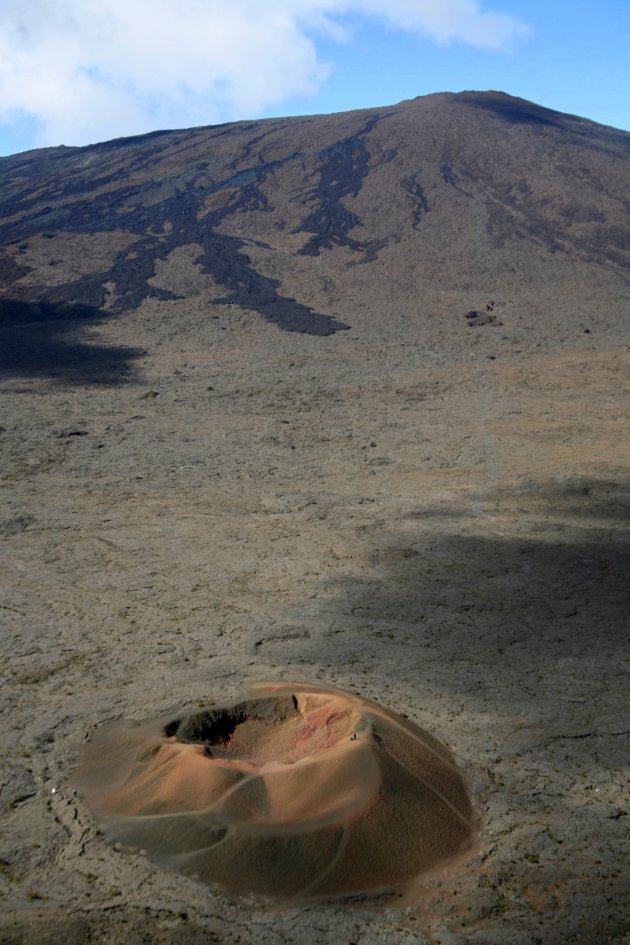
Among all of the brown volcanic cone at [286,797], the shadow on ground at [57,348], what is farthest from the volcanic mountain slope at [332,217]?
the brown volcanic cone at [286,797]

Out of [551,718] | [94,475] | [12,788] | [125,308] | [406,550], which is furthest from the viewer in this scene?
[125,308]

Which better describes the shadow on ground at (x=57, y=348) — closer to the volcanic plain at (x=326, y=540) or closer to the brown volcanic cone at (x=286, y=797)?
the volcanic plain at (x=326, y=540)

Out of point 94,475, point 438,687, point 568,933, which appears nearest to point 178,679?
point 438,687

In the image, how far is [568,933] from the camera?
2.62 metres

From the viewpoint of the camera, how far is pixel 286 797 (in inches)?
123

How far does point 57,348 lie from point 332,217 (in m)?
11.2

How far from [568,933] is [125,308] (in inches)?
699

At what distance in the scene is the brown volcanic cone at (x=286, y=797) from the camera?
2.89m

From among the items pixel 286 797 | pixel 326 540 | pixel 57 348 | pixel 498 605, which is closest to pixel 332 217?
pixel 57 348

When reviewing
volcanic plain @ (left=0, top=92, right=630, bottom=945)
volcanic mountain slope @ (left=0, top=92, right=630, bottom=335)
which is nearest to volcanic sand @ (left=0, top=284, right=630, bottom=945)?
volcanic plain @ (left=0, top=92, right=630, bottom=945)

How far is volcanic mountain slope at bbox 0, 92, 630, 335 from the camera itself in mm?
19938

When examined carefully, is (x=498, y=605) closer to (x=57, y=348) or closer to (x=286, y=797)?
(x=286, y=797)

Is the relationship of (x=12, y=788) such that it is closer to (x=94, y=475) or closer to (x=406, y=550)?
(x=406, y=550)

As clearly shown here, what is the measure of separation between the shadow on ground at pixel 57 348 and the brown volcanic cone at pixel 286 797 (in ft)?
34.9
